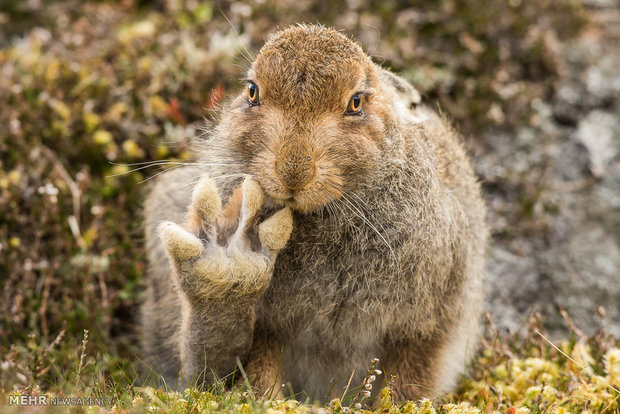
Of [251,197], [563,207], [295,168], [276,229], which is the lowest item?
[563,207]

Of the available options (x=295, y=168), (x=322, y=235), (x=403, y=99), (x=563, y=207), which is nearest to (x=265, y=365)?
(x=322, y=235)

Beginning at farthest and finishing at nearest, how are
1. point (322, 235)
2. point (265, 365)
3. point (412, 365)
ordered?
point (412, 365) < point (265, 365) < point (322, 235)

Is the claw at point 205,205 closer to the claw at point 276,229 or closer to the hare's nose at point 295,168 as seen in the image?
the claw at point 276,229

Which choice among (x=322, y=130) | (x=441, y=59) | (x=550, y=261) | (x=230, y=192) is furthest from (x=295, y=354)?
(x=441, y=59)

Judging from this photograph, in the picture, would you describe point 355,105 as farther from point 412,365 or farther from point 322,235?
point 412,365

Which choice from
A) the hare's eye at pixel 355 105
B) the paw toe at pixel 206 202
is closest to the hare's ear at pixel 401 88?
the hare's eye at pixel 355 105

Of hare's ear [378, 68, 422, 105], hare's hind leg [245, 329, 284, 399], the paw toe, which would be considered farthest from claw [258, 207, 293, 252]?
hare's ear [378, 68, 422, 105]

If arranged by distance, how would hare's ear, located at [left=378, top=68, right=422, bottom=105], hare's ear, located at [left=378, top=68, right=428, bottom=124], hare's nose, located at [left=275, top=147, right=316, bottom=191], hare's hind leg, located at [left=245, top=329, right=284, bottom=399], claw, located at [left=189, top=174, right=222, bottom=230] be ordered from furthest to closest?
hare's ear, located at [left=378, top=68, right=422, bottom=105] < hare's ear, located at [left=378, top=68, right=428, bottom=124] < hare's hind leg, located at [left=245, top=329, right=284, bottom=399] < claw, located at [left=189, top=174, right=222, bottom=230] < hare's nose, located at [left=275, top=147, right=316, bottom=191]

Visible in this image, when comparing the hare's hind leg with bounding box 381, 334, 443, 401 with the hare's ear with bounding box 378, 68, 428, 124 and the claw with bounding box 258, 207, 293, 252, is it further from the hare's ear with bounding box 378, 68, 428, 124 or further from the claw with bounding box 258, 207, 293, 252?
the hare's ear with bounding box 378, 68, 428, 124

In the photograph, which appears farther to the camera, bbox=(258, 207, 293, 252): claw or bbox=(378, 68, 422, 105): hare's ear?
bbox=(378, 68, 422, 105): hare's ear
